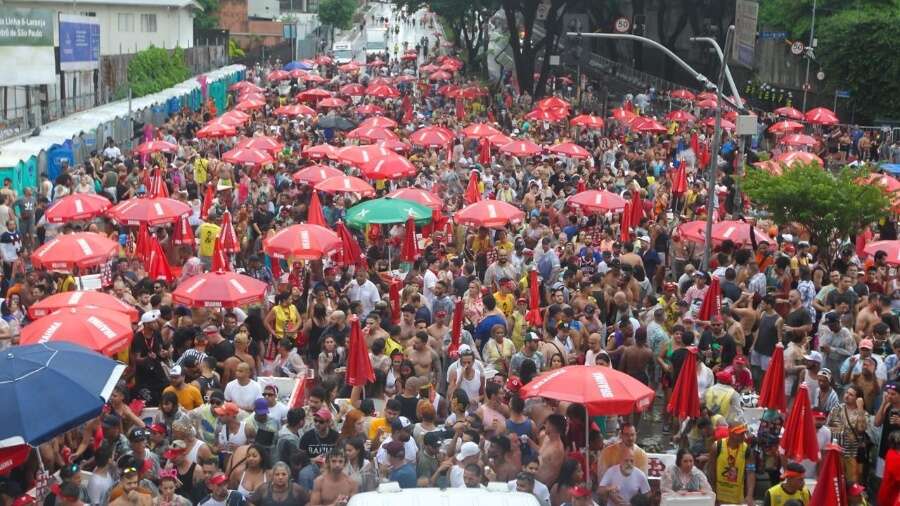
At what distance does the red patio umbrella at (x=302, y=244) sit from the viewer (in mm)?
15305

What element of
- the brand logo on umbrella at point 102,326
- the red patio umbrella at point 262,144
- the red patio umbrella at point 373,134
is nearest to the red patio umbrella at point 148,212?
the brand logo on umbrella at point 102,326

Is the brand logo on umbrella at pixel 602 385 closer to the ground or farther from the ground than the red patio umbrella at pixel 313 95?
farther from the ground

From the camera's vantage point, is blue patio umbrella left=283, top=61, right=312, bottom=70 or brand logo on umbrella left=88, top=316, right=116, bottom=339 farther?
blue patio umbrella left=283, top=61, right=312, bottom=70

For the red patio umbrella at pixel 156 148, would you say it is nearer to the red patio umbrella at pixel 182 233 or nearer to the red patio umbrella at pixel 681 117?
the red patio umbrella at pixel 182 233

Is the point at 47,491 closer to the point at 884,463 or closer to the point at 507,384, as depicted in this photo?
the point at 507,384

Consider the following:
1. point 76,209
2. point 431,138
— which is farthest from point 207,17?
point 76,209

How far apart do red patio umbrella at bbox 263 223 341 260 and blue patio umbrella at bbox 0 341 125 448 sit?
569 centimetres

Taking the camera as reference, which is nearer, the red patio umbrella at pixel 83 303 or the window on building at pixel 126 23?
the red patio umbrella at pixel 83 303

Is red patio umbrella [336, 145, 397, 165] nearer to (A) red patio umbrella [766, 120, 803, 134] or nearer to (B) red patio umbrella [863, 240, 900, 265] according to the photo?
(B) red patio umbrella [863, 240, 900, 265]

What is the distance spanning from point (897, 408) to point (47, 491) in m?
6.72

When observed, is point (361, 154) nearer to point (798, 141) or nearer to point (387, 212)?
point (387, 212)

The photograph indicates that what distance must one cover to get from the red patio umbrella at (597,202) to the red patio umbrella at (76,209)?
22.6 feet

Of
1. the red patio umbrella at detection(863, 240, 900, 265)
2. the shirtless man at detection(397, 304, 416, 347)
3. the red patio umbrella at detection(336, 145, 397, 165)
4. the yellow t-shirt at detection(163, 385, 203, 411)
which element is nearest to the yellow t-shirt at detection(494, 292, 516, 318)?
the shirtless man at detection(397, 304, 416, 347)

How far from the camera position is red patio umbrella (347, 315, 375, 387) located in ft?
37.3
